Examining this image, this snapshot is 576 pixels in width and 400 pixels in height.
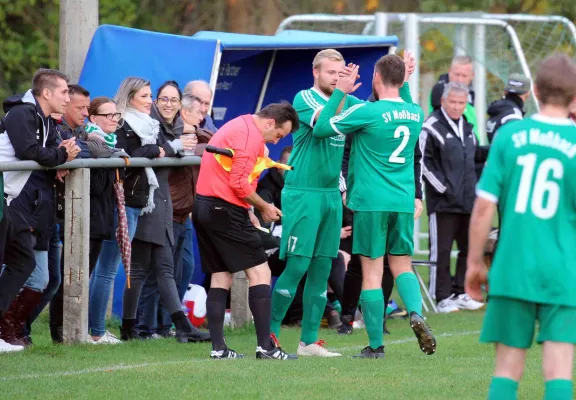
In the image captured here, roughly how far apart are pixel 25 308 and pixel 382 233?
2650 millimetres

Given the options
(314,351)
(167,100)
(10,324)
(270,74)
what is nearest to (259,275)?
(314,351)

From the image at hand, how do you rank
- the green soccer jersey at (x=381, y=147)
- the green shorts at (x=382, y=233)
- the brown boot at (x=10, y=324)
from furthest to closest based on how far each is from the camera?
A: the brown boot at (x=10, y=324)
the green shorts at (x=382, y=233)
the green soccer jersey at (x=381, y=147)

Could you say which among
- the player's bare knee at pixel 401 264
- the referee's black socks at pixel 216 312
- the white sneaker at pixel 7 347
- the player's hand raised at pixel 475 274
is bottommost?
the white sneaker at pixel 7 347

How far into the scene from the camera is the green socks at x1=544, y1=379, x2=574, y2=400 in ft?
17.5

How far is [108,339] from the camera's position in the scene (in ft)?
31.0

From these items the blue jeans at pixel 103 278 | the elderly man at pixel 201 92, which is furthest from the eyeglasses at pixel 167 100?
the blue jeans at pixel 103 278

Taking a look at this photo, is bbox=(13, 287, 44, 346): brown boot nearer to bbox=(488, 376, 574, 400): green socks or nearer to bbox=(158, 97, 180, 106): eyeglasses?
bbox=(158, 97, 180, 106): eyeglasses

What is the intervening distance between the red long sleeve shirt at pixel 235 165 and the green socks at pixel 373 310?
1.04 meters

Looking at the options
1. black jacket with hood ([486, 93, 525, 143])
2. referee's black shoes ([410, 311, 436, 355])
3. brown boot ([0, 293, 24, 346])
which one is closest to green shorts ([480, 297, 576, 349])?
referee's black shoes ([410, 311, 436, 355])

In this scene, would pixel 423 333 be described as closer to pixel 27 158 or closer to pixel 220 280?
pixel 220 280

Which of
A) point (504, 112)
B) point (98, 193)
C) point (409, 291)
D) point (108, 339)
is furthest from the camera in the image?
point (504, 112)

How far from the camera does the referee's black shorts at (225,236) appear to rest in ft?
27.6

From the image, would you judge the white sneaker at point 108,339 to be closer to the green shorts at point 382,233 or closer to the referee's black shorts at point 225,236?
the referee's black shorts at point 225,236

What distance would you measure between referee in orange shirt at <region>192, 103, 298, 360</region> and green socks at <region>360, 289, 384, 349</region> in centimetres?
60
